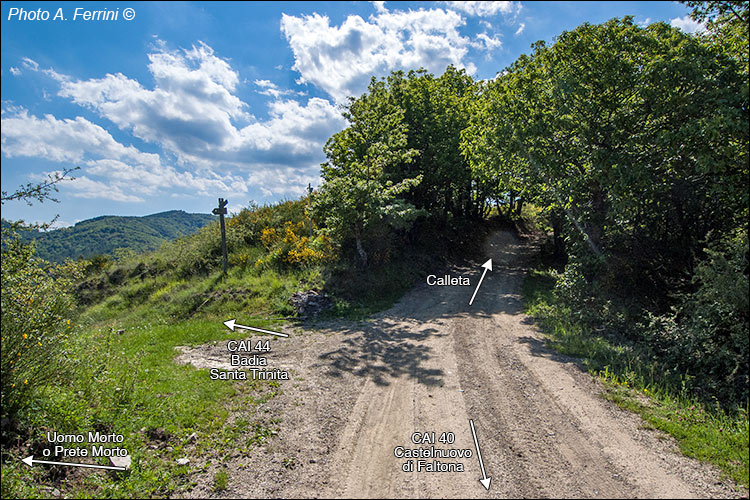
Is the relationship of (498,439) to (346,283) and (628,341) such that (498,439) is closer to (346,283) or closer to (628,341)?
(628,341)

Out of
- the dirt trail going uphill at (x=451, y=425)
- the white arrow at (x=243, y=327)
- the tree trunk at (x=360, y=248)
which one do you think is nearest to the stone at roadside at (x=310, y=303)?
the white arrow at (x=243, y=327)

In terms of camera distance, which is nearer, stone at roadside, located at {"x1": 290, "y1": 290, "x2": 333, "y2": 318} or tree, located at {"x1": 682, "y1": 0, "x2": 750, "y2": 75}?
tree, located at {"x1": 682, "y1": 0, "x2": 750, "y2": 75}

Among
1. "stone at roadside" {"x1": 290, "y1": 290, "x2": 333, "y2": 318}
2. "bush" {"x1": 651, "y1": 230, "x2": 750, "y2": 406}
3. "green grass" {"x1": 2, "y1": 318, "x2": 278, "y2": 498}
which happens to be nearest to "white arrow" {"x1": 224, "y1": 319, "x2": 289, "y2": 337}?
"stone at roadside" {"x1": 290, "y1": 290, "x2": 333, "y2": 318}

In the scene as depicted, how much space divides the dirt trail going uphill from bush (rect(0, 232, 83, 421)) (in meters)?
3.17

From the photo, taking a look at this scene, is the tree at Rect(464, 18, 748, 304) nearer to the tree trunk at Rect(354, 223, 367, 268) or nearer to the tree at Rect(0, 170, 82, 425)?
the tree trunk at Rect(354, 223, 367, 268)

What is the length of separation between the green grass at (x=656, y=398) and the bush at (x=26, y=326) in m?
10.0

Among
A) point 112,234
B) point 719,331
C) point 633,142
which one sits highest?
point 112,234

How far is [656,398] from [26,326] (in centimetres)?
1129

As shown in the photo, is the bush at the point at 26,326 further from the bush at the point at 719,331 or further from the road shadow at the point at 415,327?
the bush at the point at 719,331

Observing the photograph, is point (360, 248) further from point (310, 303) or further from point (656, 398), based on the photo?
point (656, 398)

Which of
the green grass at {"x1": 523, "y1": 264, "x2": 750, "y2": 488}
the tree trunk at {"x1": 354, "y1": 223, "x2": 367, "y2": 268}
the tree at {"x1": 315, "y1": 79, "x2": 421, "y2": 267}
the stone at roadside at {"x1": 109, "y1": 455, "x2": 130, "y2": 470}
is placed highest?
the tree at {"x1": 315, "y1": 79, "x2": 421, "y2": 267}

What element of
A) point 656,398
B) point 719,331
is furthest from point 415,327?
point 719,331

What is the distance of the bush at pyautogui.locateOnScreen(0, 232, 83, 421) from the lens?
205 inches

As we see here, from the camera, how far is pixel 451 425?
6.30 metres
